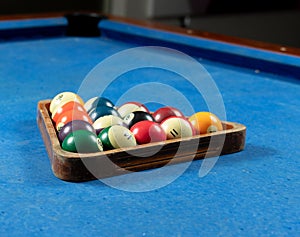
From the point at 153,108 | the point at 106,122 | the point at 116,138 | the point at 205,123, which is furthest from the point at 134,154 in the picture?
the point at 153,108

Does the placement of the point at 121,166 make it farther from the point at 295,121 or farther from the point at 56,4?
the point at 56,4

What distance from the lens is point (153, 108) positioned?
2137mm

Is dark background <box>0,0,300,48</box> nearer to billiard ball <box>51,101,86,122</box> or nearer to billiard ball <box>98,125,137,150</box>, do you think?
billiard ball <box>51,101,86,122</box>

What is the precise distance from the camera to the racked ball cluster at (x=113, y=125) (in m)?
1.46

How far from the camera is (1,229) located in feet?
3.67

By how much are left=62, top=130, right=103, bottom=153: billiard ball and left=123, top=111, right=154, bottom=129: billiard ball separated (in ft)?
0.56

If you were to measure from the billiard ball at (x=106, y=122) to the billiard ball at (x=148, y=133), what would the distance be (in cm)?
6

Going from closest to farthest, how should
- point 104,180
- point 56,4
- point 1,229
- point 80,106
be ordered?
point 1,229 < point 104,180 < point 80,106 < point 56,4

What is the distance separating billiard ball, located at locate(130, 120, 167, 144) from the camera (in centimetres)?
154

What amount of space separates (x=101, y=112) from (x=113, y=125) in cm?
15

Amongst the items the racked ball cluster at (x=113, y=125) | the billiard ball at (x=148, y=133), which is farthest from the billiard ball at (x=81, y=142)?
the billiard ball at (x=148, y=133)

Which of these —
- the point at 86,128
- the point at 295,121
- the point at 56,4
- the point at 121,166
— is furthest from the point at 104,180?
the point at 56,4

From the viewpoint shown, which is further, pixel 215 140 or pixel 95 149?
pixel 215 140

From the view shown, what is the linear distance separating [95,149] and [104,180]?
82 millimetres
